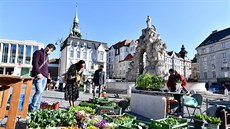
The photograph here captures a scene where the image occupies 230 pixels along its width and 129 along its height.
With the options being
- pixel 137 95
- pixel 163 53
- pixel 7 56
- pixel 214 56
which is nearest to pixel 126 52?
pixel 214 56

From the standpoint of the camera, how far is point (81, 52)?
5681 centimetres

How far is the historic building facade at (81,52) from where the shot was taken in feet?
179

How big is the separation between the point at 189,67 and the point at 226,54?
32789 millimetres

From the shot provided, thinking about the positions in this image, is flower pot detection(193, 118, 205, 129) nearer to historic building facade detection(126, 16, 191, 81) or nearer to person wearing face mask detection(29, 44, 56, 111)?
person wearing face mask detection(29, 44, 56, 111)

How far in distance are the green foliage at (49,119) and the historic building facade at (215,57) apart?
5513cm

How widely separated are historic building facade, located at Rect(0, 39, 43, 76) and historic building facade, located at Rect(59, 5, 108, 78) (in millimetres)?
9100

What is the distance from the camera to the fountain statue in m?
22.0

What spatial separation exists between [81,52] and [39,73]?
52858 mm

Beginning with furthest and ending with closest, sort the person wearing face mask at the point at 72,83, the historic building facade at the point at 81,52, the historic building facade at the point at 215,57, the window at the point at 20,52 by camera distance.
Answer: the historic building facade at the point at 81,52
the historic building facade at the point at 215,57
the window at the point at 20,52
the person wearing face mask at the point at 72,83

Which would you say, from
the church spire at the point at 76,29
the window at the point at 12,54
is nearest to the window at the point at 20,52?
the window at the point at 12,54

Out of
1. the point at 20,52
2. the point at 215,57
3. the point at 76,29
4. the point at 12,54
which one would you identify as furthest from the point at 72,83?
the point at 76,29

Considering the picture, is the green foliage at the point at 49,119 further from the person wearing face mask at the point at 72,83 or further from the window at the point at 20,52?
the window at the point at 20,52

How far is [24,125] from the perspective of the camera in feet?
12.0

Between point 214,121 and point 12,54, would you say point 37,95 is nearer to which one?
point 214,121
